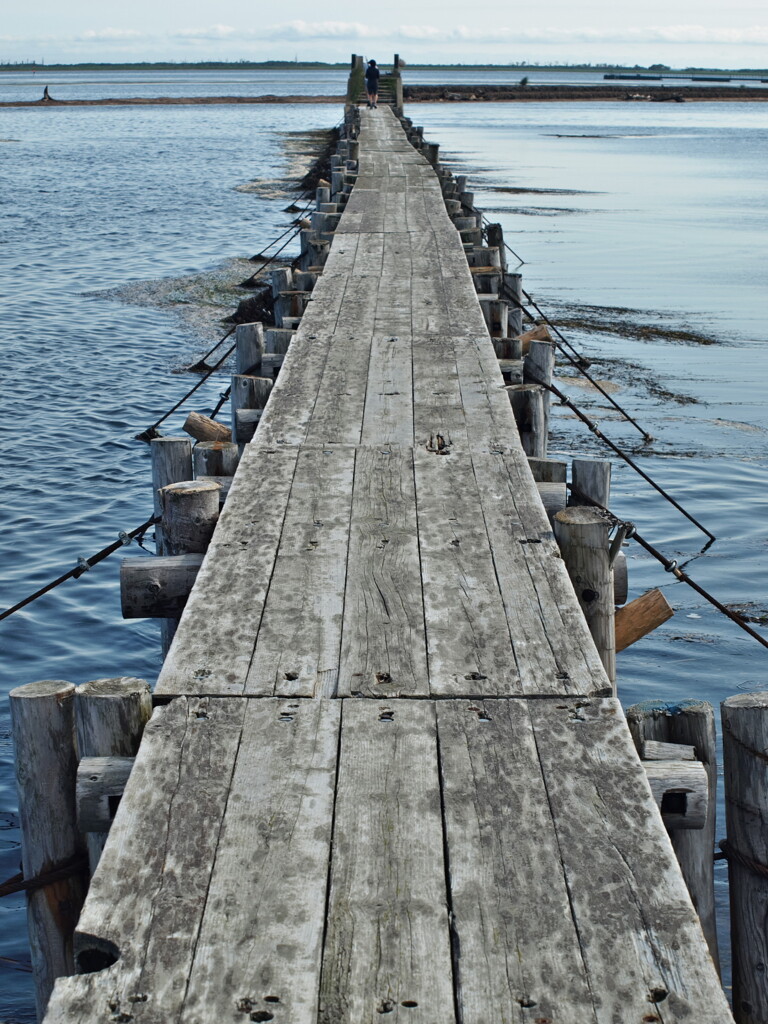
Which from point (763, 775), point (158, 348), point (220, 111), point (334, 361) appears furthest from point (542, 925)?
point (220, 111)

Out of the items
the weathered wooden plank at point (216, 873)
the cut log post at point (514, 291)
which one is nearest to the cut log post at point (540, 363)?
the cut log post at point (514, 291)

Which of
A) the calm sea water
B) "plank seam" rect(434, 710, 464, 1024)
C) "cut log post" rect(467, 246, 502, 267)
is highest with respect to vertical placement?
Result: "cut log post" rect(467, 246, 502, 267)

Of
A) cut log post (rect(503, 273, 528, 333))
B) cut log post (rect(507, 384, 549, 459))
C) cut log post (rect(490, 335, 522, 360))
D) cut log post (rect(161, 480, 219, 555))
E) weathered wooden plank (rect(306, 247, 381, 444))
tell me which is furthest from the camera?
cut log post (rect(503, 273, 528, 333))

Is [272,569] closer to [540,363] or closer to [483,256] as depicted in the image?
[540,363]

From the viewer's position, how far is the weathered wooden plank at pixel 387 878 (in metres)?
2.35

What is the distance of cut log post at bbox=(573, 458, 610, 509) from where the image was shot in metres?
5.25

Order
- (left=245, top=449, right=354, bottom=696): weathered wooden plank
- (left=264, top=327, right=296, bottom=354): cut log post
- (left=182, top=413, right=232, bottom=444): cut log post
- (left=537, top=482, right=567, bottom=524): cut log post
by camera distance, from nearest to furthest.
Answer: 1. (left=245, top=449, right=354, bottom=696): weathered wooden plank
2. (left=537, top=482, right=567, bottom=524): cut log post
3. (left=182, top=413, right=232, bottom=444): cut log post
4. (left=264, top=327, right=296, bottom=354): cut log post

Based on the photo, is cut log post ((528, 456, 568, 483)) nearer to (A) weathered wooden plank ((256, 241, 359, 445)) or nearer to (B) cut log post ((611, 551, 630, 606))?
(B) cut log post ((611, 551, 630, 606))

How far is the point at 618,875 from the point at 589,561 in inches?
73.4

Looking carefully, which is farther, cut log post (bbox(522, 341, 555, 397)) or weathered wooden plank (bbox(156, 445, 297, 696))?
cut log post (bbox(522, 341, 555, 397))

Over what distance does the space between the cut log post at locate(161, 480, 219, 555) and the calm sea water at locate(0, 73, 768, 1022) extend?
85.8 inches

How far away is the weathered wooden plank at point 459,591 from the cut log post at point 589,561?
0.33 metres

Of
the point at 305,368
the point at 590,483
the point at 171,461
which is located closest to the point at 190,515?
the point at 171,461

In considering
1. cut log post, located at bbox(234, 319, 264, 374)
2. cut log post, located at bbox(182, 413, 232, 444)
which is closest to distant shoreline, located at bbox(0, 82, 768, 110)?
cut log post, located at bbox(234, 319, 264, 374)
